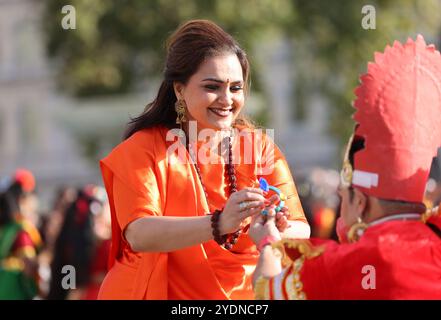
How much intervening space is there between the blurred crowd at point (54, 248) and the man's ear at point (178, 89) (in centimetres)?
459

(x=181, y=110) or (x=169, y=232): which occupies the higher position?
(x=181, y=110)

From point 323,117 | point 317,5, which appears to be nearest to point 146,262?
point 317,5

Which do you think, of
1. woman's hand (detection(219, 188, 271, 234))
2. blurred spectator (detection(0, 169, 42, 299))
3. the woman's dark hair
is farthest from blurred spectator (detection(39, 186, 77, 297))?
woman's hand (detection(219, 188, 271, 234))

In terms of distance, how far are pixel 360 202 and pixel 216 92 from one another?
0.93m

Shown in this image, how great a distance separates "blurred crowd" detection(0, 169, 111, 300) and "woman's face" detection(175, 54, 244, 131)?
4.70m

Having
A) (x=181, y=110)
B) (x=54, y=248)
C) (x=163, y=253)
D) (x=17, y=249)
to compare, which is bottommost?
(x=54, y=248)

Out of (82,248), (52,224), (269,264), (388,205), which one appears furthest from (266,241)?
(52,224)

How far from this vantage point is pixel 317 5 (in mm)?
23781

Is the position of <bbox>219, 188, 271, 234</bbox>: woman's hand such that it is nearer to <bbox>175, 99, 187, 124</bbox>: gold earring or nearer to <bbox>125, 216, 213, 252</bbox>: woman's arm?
<bbox>125, 216, 213, 252</bbox>: woman's arm

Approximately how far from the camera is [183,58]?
4.77 metres

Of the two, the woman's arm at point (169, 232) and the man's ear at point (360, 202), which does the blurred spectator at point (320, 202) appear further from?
the man's ear at point (360, 202)

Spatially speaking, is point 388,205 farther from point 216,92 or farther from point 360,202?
point 216,92

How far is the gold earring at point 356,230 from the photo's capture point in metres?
3.99

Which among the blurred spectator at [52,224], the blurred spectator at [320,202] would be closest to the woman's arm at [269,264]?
the blurred spectator at [320,202]
